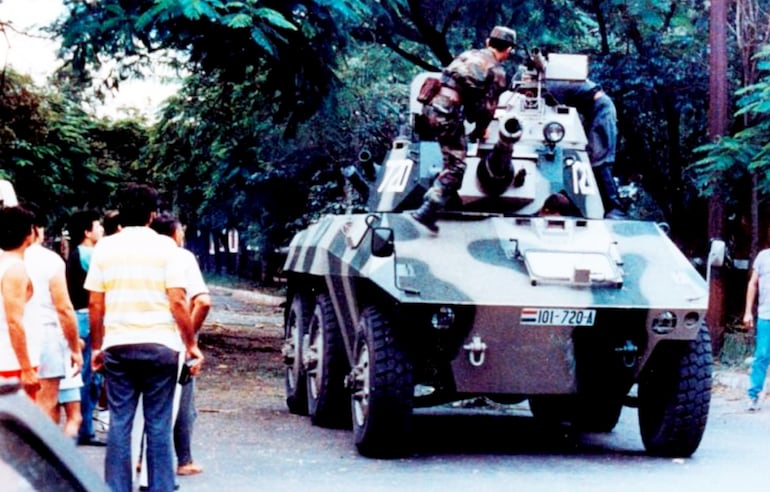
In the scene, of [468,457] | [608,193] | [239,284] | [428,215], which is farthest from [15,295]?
[239,284]

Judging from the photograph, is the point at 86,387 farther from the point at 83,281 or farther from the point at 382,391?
the point at 382,391

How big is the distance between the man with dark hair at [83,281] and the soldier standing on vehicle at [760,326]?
18.6 ft

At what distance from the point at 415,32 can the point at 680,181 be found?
4.66 meters

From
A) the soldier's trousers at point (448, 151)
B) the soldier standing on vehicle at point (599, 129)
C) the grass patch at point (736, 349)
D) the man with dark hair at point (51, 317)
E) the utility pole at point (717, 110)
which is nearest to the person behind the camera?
the man with dark hair at point (51, 317)

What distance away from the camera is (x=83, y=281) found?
32.3 feet

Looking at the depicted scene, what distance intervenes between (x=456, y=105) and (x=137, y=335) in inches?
147

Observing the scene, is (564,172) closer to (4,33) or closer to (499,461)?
(499,461)

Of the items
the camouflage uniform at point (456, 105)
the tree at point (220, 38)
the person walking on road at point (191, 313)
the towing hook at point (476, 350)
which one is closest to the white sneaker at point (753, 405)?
the camouflage uniform at point (456, 105)

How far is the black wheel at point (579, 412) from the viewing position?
36.7 ft

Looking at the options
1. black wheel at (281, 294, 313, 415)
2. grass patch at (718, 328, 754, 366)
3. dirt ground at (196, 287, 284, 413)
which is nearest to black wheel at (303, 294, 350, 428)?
black wheel at (281, 294, 313, 415)

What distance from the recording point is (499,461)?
969cm

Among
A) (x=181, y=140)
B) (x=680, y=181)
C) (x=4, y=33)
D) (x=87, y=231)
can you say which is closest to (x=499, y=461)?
(x=87, y=231)

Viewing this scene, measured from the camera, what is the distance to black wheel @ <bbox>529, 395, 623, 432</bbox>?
11188 mm

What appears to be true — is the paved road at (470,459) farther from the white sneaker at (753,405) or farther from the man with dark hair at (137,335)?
the man with dark hair at (137,335)
